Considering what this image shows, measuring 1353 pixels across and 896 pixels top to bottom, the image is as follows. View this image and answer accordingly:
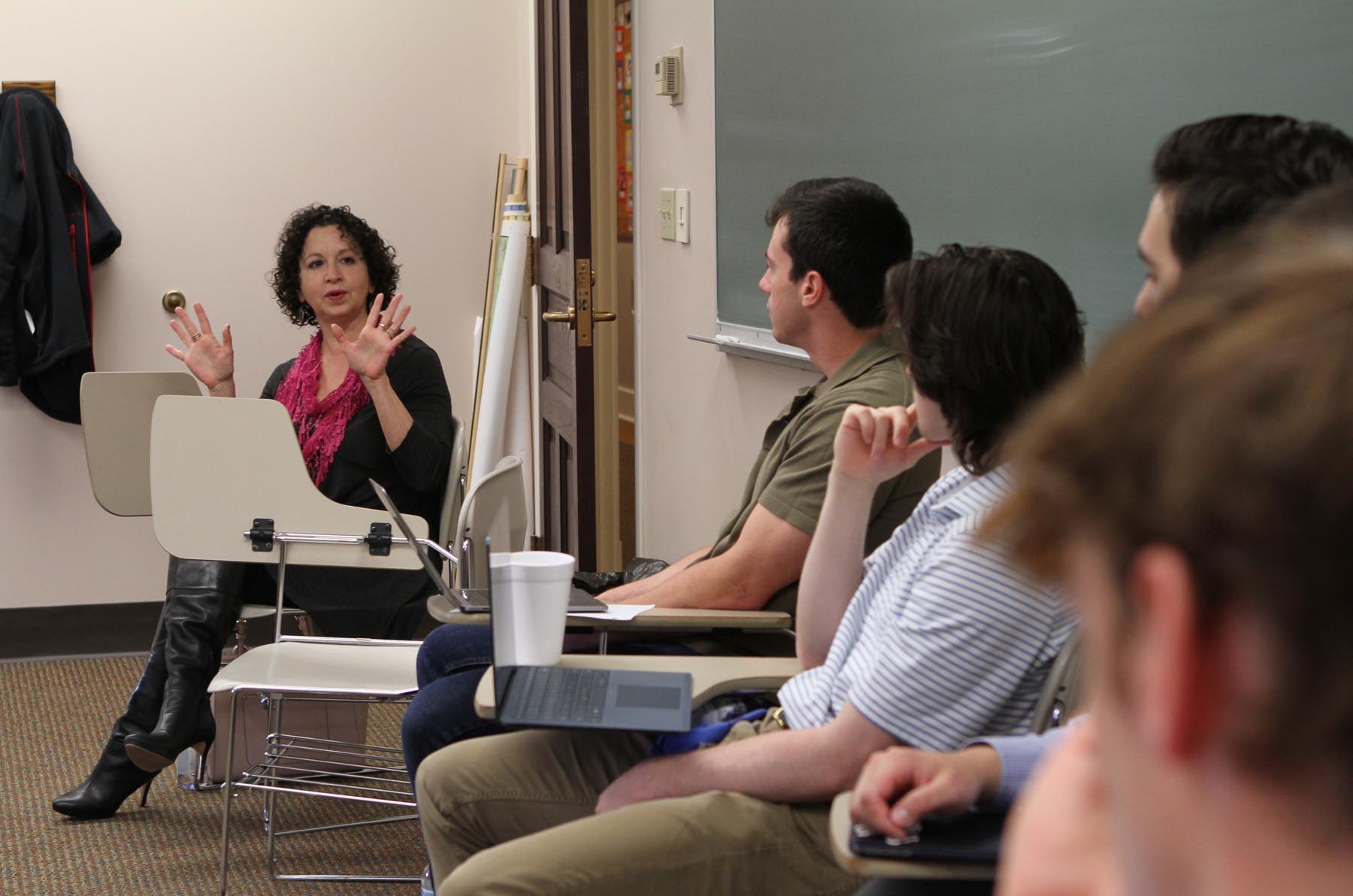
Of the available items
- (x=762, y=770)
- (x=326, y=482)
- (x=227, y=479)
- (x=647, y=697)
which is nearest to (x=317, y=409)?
(x=326, y=482)

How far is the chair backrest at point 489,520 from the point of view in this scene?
209 cm

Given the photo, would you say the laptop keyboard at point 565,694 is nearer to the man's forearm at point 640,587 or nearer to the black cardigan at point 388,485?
the man's forearm at point 640,587

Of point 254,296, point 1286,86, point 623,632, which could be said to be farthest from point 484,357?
point 1286,86

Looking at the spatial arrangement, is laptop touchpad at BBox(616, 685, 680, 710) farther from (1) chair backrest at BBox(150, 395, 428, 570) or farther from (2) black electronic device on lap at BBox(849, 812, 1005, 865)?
(1) chair backrest at BBox(150, 395, 428, 570)

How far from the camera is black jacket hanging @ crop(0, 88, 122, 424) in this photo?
4.07 m

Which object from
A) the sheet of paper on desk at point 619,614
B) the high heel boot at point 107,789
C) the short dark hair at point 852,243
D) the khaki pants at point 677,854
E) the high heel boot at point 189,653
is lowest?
the high heel boot at point 107,789

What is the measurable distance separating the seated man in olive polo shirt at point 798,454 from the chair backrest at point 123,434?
48.9 inches

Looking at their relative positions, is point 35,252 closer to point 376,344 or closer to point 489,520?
point 376,344

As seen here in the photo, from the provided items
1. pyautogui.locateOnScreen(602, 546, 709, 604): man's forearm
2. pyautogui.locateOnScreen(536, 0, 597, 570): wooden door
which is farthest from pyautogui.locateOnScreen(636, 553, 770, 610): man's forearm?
pyautogui.locateOnScreen(536, 0, 597, 570): wooden door

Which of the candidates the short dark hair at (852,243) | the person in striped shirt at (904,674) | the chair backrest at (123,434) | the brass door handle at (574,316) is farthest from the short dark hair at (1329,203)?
the brass door handle at (574,316)

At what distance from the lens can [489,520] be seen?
82.3 inches

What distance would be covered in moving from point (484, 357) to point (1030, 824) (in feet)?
13.6

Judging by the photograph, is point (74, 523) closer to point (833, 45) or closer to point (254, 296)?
point (254, 296)

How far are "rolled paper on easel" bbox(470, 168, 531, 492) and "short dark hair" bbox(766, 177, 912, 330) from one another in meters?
2.40
